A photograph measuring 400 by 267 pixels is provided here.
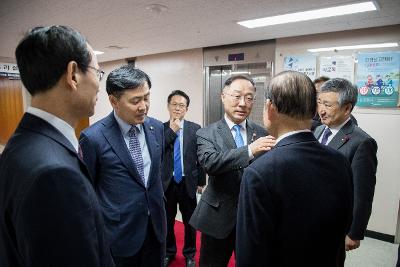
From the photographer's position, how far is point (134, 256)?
158cm

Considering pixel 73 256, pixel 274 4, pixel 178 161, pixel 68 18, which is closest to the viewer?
pixel 73 256

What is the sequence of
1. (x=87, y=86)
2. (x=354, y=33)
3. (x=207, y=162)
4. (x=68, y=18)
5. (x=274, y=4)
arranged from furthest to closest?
(x=354, y=33) < (x=68, y=18) < (x=274, y=4) < (x=207, y=162) < (x=87, y=86)

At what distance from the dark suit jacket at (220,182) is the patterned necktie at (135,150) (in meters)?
0.38

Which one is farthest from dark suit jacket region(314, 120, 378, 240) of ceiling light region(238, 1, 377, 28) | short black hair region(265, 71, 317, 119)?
ceiling light region(238, 1, 377, 28)

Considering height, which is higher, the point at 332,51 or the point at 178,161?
the point at 332,51

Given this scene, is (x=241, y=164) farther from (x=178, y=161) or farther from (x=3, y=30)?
(x=3, y=30)

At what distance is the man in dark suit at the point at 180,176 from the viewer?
270 centimetres

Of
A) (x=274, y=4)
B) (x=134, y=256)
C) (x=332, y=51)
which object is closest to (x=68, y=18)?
(x=274, y=4)

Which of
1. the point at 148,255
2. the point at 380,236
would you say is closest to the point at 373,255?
the point at 380,236

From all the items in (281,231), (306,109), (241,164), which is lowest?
(281,231)

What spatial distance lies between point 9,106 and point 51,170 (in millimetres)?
5901

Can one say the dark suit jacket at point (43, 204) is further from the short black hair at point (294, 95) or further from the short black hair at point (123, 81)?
the short black hair at point (123, 81)

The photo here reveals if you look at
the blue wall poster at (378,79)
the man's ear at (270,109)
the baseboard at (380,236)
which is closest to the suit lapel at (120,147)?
the man's ear at (270,109)

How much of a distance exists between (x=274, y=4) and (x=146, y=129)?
1717 mm
